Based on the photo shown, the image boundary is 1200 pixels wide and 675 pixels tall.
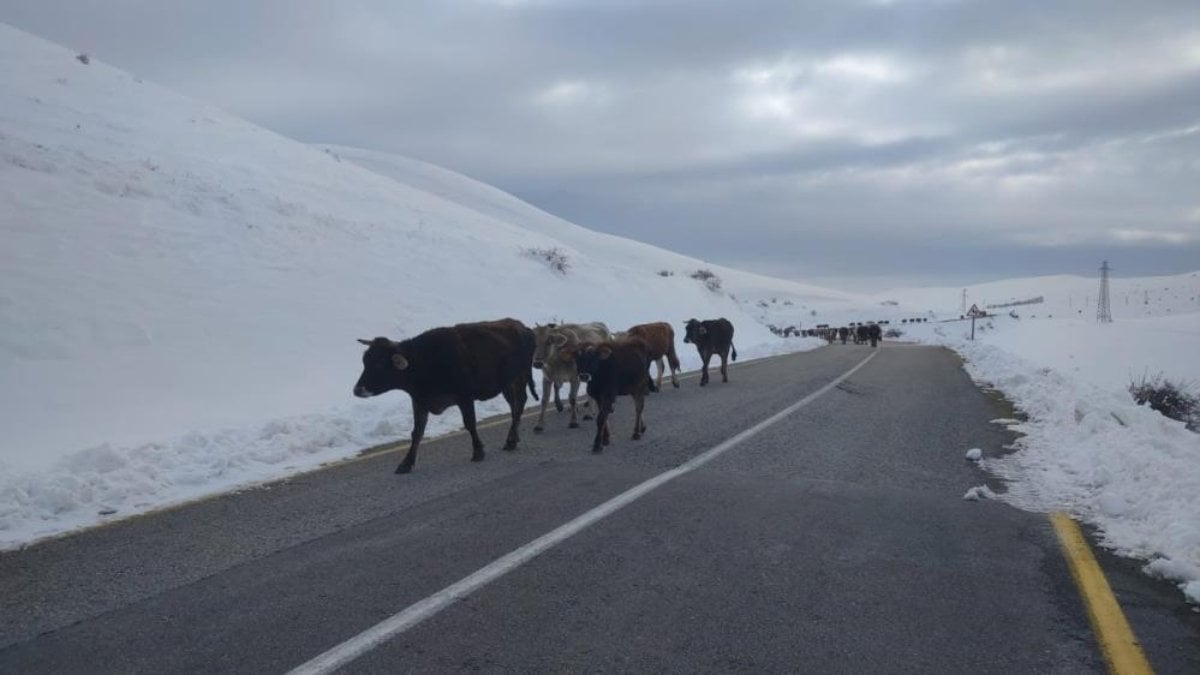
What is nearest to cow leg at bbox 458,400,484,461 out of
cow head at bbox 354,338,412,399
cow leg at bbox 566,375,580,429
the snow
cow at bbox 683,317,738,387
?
cow head at bbox 354,338,412,399

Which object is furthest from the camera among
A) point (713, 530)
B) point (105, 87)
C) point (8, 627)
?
point (105, 87)

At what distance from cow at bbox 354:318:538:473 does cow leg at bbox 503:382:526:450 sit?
0.04 ft

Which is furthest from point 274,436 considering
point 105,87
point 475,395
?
point 105,87

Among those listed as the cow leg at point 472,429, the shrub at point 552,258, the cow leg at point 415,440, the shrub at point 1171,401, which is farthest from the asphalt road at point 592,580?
the shrub at point 552,258

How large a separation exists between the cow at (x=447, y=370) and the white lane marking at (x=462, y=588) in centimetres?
255

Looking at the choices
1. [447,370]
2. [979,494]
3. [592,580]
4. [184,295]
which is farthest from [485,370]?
[184,295]

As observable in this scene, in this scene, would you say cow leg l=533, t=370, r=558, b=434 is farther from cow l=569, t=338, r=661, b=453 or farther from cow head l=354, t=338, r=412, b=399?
cow head l=354, t=338, r=412, b=399

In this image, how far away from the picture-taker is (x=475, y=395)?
959 centimetres

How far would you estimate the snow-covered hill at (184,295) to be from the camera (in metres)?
9.13

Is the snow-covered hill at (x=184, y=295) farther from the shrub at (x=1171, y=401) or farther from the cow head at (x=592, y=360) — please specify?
the shrub at (x=1171, y=401)

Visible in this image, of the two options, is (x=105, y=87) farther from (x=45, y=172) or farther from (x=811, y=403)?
(x=811, y=403)

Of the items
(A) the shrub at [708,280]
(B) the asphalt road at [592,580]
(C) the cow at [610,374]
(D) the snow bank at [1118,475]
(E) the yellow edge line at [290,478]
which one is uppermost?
(A) the shrub at [708,280]

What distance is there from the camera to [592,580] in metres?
4.95

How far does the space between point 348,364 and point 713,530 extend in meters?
13.2
